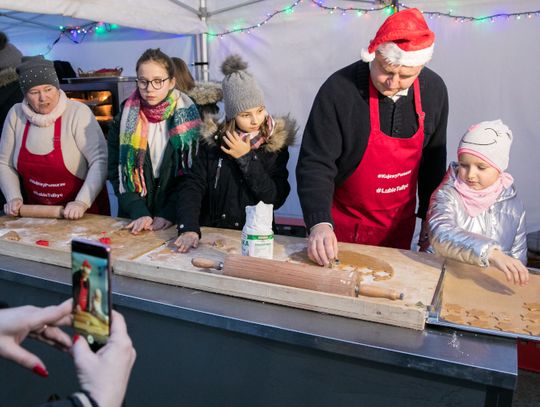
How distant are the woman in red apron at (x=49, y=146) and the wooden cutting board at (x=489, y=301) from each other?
5.89ft

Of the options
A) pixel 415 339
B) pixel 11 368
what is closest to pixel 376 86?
pixel 415 339

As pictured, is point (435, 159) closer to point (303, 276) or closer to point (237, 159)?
point (237, 159)

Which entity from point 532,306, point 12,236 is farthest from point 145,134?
point 532,306

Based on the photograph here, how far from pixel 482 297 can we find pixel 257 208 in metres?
0.73

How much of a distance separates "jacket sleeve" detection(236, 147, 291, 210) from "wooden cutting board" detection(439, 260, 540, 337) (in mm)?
848

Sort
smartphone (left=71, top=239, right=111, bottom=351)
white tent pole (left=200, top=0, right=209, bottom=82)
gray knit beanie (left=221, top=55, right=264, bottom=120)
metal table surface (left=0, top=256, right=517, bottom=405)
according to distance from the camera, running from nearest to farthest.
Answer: smartphone (left=71, top=239, right=111, bottom=351)
metal table surface (left=0, top=256, right=517, bottom=405)
gray knit beanie (left=221, top=55, right=264, bottom=120)
white tent pole (left=200, top=0, right=209, bottom=82)

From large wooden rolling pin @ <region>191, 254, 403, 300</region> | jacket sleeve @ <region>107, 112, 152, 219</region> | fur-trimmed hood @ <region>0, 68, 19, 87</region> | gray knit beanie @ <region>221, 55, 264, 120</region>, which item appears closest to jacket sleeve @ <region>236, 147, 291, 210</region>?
gray knit beanie @ <region>221, 55, 264, 120</region>

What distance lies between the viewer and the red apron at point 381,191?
2107 millimetres

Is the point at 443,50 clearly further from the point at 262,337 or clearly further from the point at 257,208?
the point at 262,337

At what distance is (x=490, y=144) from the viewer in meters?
1.89

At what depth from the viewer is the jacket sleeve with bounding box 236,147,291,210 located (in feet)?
7.20

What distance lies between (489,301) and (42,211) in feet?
6.50

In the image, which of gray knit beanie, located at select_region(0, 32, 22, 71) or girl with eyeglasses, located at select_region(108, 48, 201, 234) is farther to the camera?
gray knit beanie, located at select_region(0, 32, 22, 71)

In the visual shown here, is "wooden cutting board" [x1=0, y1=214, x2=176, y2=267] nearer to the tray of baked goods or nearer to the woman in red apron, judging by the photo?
the woman in red apron
